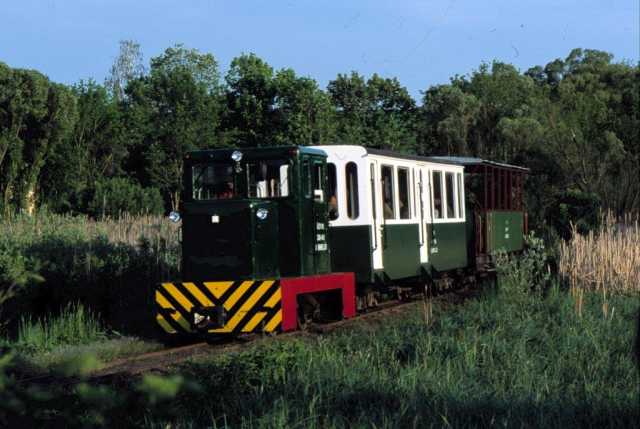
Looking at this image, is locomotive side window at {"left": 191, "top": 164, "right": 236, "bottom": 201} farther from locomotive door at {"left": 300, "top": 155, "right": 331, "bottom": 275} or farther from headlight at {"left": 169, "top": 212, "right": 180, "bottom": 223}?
locomotive door at {"left": 300, "top": 155, "right": 331, "bottom": 275}

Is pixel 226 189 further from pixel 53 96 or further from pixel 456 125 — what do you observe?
pixel 456 125

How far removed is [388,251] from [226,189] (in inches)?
136

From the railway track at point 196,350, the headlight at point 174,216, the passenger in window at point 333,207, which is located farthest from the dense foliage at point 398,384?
the passenger in window at point 333,207

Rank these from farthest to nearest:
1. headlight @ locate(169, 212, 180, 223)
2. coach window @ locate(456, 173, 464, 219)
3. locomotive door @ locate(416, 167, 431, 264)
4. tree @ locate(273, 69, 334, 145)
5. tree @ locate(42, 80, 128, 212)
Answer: tree @ locate(42, 80, 128, 212), tree @ locate(273, 69, 334, 145), coach window @ locate(456, 173, 464, 219), locomotive door @ locate(416, 167, 431, 264), headlight @ locate(169, 212, 180, 223)

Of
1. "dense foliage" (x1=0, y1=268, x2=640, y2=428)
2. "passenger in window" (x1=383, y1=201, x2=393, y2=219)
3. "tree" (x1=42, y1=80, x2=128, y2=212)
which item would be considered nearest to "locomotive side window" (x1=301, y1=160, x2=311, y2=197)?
"passenger in window" (x1=383, y1=201, x2=393, y2=219)

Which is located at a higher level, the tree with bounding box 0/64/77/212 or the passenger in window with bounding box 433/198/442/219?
the tree with bounding box 0/64/77/212

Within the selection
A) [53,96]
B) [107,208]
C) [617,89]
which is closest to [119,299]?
[107,208]

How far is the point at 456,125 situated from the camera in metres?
55.7

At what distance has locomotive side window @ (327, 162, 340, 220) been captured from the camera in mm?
14812

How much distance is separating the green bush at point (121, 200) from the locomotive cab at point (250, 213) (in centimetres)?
2101

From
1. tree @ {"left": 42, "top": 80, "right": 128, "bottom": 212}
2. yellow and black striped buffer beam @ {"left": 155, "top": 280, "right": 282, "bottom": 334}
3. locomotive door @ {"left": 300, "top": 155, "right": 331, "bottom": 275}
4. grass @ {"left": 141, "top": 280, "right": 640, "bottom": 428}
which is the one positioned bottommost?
grass @ {"left": 141, "top": 280, "right": 640, "bottom": 428}

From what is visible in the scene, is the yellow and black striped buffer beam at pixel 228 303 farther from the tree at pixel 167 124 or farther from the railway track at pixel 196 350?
the tree at pixel 167 124

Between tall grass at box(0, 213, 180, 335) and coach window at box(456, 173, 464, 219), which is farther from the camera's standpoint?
coach window at box(456, 173, 464, 219)

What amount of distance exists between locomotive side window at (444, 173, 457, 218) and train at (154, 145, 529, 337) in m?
1.71
